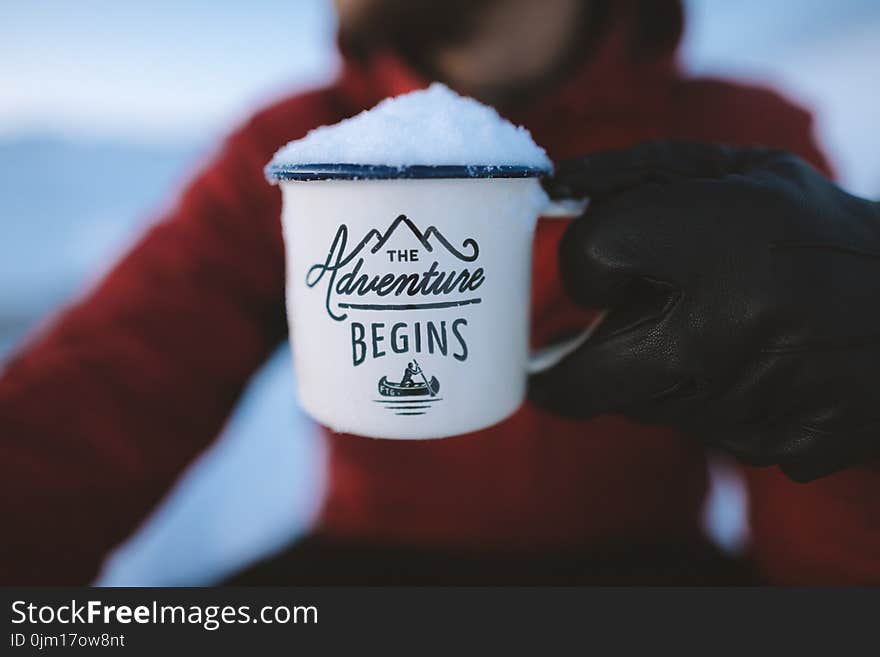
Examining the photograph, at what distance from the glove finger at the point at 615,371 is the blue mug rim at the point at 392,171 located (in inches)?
8.7

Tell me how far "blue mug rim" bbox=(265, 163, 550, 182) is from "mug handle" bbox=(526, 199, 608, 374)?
0.12 metres

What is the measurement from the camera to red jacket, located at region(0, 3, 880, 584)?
2.61 feet

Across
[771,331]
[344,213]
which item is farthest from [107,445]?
[771,331]

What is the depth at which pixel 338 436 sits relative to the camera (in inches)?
41.5

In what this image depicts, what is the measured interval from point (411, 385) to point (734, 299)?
1.10 ft

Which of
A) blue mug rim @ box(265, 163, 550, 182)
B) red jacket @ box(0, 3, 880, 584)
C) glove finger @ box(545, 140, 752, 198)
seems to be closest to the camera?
blue mug rim @ box(265, 163, 550, 182)

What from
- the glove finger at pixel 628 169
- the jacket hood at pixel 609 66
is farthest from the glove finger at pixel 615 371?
the jacket hood at pixel 609 66

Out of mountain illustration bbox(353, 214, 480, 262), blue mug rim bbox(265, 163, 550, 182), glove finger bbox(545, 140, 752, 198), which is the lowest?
mountain illustration bbox(353, 214, 480, 262)

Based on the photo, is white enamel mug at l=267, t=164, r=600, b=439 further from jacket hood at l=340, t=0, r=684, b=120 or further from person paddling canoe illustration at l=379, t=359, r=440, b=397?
jacket hood at l=340, t=0, r=684, b=120

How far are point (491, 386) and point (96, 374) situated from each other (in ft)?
2.30

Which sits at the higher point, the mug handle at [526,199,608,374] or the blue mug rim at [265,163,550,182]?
the blue mug rim at [265,163,550,182]

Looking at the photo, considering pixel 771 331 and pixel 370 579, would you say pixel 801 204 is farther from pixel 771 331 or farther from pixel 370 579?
pixel 370 579

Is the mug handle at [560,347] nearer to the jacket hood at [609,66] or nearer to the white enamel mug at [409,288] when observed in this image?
the white enamel mug at [409,288]

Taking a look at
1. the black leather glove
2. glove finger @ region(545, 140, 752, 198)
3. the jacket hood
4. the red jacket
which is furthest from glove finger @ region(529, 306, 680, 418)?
the jacket hood
